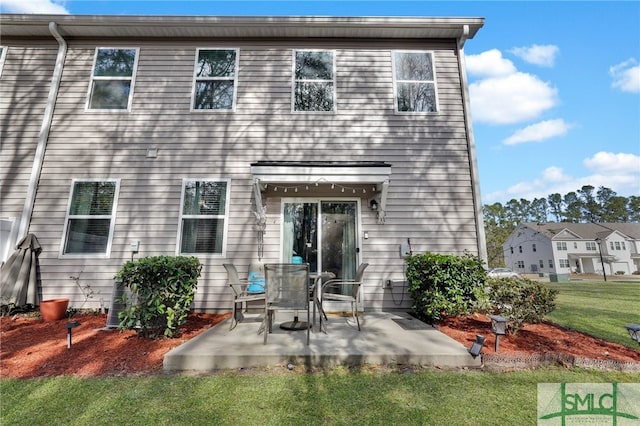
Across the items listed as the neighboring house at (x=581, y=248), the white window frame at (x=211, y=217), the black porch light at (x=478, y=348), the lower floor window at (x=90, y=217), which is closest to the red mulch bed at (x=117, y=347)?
the black porch light at (x=478, y=348)

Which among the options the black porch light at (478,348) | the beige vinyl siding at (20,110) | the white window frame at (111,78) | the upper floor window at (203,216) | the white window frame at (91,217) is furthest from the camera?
the white window frame at (111,78)

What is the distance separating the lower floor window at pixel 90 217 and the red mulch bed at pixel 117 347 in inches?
60.7

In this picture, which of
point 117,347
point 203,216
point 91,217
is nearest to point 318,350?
point 117,347

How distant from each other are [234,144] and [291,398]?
5099 millimetres

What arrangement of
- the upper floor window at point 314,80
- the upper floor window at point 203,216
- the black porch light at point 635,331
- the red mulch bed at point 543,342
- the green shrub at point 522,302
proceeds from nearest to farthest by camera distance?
the black porch light at point 635,331
the red mulch bed at point 543,342
the green shrub at point 522,302
the upper floor window at point 203,216
the upper floor window at point 314,80

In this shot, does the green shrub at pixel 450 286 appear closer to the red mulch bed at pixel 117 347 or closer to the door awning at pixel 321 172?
the red mulch bed at pixel 117 347

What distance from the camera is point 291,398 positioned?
237cm

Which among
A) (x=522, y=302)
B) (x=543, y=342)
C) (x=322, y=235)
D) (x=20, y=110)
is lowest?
(x=543, y=342)

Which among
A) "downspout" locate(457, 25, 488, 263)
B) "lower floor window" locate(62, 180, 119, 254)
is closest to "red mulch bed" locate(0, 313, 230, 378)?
"lower floor window" locate(62, 180, 119, 254)

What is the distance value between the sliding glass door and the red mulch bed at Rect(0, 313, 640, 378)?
6.65 feet

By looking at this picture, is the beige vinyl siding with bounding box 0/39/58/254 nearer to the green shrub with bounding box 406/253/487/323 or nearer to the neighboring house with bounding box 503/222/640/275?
the green shrub with bounding box 406/253/487/323

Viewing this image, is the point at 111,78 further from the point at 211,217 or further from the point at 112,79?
the point at 211,217

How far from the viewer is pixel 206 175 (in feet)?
19.5

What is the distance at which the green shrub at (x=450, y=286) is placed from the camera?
14.1ft
